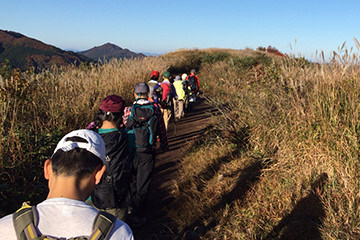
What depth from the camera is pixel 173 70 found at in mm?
24828

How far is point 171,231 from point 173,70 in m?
22.0

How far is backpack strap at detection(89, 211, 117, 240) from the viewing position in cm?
103

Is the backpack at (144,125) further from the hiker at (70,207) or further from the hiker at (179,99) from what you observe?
the hiker at (179,99)

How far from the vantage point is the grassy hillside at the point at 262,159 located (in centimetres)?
352

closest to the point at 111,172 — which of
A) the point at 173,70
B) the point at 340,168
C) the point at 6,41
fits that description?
the point at 340,168

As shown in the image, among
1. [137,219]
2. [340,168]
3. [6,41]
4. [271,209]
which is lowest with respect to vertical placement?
[137,219]

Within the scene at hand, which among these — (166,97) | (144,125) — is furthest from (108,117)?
(166,97)

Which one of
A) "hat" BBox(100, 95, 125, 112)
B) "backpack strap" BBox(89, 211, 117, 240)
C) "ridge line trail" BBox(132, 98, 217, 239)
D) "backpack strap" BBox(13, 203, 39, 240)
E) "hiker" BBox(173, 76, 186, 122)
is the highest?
"hat" BBox(100, 95, 125, 112)

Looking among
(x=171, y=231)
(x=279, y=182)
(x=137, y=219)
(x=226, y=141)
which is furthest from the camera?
(x=226, y=141)

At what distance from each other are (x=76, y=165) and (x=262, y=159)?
4343 mm

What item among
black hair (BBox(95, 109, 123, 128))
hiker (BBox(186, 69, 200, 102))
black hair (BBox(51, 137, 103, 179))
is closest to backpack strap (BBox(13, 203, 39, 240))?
black hair (BBox(51, 137, 103, 179))

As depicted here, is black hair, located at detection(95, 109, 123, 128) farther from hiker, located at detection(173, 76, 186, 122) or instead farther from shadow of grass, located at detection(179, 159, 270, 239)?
hiker, located at detection(173, 76, 186, 122)

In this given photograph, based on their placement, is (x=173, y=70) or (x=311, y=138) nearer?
(x=311, y=138)

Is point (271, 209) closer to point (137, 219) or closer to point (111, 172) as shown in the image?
point (137, 219)
